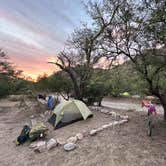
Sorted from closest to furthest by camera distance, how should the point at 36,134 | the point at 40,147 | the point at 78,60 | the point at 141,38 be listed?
the point at 40,147 → the point at 141,38 → the point at 36,134 → the point at 78,60

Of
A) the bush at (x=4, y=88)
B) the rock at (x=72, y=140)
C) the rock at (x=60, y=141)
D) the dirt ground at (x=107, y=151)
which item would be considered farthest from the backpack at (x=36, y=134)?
the bush at (x=4, y=88)

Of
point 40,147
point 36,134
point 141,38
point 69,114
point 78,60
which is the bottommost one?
point 40,147

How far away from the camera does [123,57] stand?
25.2 ft

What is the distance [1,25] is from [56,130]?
7.27m

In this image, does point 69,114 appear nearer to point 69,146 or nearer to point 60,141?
point 60,141

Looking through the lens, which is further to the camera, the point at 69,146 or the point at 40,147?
the point at 40,147

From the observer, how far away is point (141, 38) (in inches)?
264

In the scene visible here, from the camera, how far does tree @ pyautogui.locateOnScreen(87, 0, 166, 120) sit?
581 cm

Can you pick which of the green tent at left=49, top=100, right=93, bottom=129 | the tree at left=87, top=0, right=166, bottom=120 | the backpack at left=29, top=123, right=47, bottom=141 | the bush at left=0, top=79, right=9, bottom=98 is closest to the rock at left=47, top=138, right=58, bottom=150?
the backpack at left=29, top=123, right=47, bottom=141

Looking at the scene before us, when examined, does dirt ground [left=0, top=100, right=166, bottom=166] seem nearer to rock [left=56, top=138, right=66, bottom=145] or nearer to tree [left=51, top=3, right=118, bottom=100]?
rock [left=56, top=138, right=66, bottom=145]

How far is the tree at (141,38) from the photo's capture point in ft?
19.1

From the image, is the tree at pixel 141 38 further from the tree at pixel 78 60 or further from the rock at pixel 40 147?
the rock at pixel 40 147

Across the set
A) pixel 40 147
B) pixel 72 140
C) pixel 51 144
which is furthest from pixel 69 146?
pixel 40 147

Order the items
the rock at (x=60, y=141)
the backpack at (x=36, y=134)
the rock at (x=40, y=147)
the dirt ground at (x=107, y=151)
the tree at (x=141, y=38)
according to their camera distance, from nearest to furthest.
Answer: the dirt ground at (x=107, y=151)
the tree at (x=141, y=38)
the rock at (x=40, y=147)
the rock at (x=60, y=141)
the backpack at (x=36, y=134)
